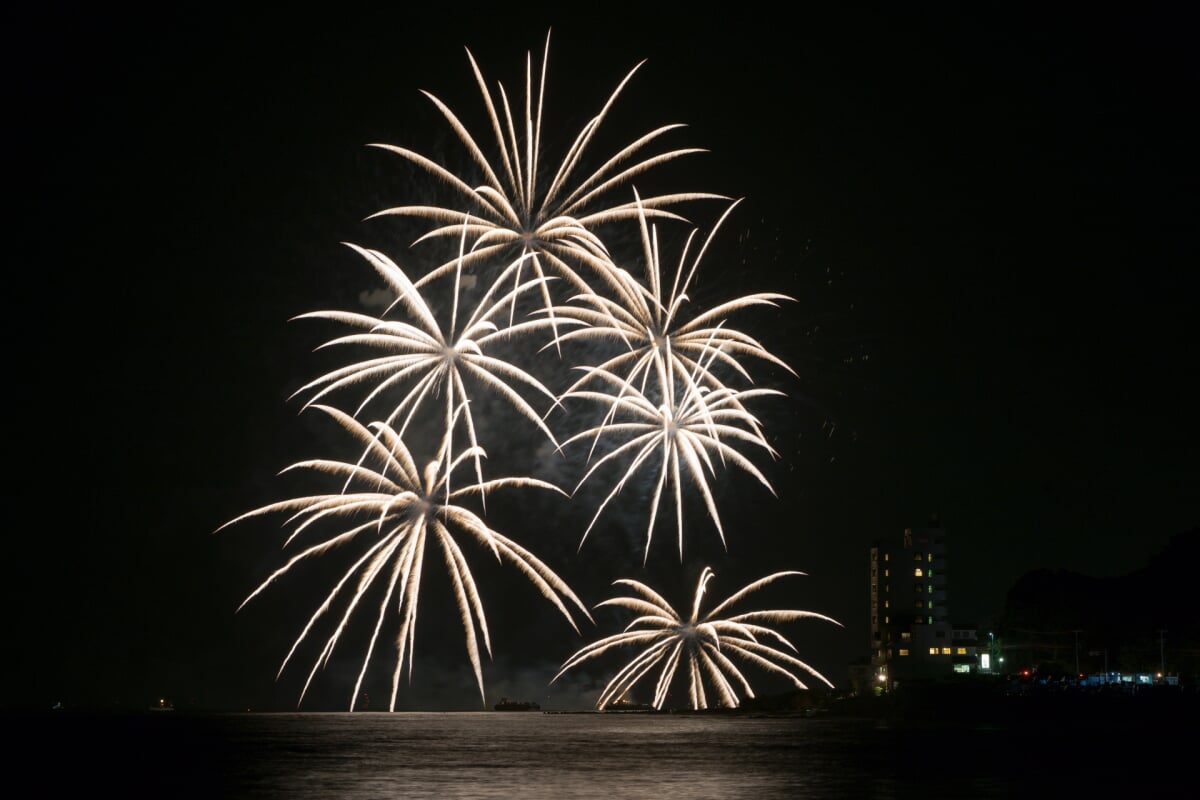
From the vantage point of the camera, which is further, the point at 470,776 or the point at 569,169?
the point at 470,776

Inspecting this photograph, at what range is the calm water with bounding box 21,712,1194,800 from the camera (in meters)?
58.3

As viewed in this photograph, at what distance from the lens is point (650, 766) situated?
251 ft

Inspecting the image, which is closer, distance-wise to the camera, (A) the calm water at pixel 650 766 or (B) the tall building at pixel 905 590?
(A) the calm water at pixel 650 766

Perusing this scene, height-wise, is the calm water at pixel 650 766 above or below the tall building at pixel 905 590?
below

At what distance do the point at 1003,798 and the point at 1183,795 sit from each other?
7405 mm

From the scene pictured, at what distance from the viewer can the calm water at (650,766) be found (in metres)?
58.3

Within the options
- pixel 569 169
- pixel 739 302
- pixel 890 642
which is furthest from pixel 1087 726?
pixel 569 169

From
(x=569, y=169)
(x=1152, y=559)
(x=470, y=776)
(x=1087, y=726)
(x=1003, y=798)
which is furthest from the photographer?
(x=1152, y=559)

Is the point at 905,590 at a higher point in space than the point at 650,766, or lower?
higher

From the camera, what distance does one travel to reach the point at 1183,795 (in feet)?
177

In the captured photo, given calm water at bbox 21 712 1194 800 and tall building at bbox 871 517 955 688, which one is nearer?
calm water at bbox 21 712 1194 800

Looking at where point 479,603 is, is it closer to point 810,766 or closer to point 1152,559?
point 810,766

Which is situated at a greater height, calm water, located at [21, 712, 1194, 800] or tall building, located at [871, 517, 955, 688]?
tall building, located at [871, 517, 955, 688]

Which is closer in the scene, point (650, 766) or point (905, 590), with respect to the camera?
point (650, 766)
